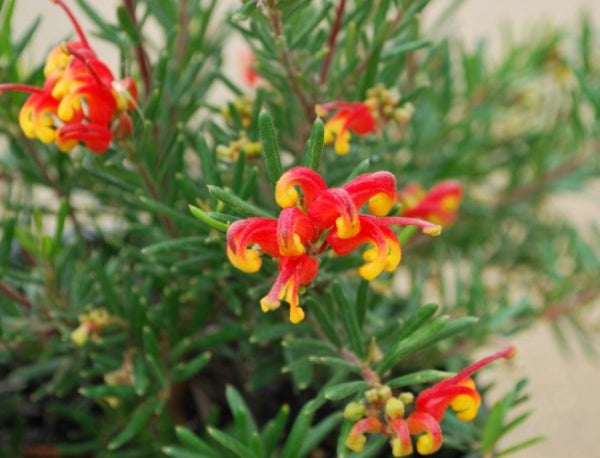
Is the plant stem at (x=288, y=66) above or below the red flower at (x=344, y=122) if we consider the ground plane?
above

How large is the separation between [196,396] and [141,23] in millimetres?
233

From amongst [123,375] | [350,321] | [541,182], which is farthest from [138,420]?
[541,182]

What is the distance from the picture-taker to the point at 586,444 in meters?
0.79

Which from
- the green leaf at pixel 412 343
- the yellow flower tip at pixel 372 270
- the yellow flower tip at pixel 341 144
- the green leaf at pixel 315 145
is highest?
the yellow flower tip at pixel 341 144

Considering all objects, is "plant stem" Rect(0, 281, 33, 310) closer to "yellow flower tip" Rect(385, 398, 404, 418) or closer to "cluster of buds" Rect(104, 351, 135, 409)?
"cluster of buds" Rect(104, 351, 135, 409)

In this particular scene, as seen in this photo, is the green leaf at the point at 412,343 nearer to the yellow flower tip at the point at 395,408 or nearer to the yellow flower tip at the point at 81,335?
the yellow flower tip at the point at 395,408

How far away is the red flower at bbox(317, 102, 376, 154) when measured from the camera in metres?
0.34

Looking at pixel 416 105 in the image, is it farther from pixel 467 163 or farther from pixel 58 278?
pixel 58 278

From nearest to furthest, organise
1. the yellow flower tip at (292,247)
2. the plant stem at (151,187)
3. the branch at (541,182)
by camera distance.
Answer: the yellow flower tip at (292,247), the plant stem at (151,187), the branch at (541,182)

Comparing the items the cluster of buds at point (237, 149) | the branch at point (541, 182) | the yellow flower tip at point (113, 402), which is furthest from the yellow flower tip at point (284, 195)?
A: the branch at point (541, 182)

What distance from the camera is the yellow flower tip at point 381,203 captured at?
0.28 m

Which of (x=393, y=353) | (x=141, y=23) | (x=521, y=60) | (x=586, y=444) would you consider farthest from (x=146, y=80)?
(x=586, y=444)

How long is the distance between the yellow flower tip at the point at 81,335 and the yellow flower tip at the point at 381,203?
174mm

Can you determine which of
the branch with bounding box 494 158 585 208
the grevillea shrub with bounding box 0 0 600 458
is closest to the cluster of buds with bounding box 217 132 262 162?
the grevillea shrub with bounding box 0 0 600 458
